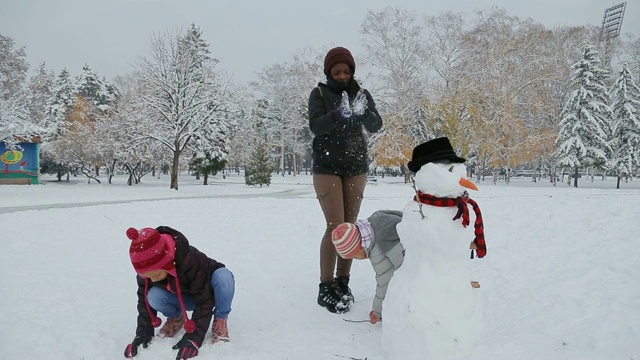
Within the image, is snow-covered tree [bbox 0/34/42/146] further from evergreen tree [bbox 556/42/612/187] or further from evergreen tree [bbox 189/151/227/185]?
evergreen tree [bbox 556/42/612/187]

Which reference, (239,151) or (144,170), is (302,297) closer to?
(144,170)

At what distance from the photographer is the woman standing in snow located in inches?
139

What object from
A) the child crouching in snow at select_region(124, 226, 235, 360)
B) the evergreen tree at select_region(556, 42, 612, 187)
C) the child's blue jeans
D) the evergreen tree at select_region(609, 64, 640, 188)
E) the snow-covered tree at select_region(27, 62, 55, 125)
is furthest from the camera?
the snow-covered tree at select_region(27, 62, 55, 125)

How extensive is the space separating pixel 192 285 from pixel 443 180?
1.74 metres

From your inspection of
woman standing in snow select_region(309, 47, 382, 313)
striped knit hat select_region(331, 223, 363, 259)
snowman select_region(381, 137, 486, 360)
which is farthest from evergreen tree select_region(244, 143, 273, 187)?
snowman select_region(381, 137, 486, 360)

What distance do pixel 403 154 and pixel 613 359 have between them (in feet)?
74.6

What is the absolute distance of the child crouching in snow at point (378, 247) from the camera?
2.86 m

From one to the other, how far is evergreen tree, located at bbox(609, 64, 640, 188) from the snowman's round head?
3175cm

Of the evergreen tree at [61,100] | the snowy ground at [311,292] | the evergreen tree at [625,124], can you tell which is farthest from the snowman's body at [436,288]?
the evergreen tree at [61,100]

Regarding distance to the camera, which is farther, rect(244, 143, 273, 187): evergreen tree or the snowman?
rect(244, 143, 273, 187): evergreen tree

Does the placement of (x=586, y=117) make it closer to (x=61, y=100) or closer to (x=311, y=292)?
(x=311, y=292)

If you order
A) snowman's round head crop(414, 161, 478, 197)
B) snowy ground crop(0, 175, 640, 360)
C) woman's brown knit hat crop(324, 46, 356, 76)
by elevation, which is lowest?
snowy ground crop(0, 175, 640, 360)

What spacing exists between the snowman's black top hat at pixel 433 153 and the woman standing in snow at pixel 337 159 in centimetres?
102

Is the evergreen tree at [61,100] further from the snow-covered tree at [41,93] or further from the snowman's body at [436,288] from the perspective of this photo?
the snowman's body at [436,288]
